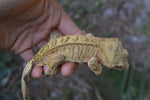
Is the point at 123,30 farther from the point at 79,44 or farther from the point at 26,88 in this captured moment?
the point at 26,88

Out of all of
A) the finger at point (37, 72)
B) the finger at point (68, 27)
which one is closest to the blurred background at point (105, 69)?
the finger at point (68, 27)

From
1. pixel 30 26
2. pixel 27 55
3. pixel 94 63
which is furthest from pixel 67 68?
pixel 30 26

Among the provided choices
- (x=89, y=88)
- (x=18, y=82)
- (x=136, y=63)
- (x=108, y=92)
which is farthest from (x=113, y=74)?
(x=18, y=82)

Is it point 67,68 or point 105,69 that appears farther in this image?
point 105,69

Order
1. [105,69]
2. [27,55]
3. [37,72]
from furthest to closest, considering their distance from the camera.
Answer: [105,69] → [27,55] → [37,72]

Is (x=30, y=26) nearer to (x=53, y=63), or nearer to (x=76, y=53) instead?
(x=53, y=63)

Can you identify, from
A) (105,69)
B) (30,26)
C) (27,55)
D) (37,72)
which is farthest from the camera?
(105,69)

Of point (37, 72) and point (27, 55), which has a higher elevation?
point (27, 55)
